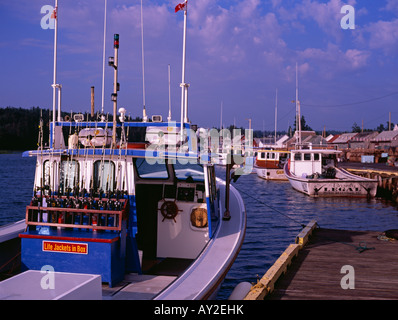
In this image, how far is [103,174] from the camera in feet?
29.9

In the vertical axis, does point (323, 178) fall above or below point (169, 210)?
below

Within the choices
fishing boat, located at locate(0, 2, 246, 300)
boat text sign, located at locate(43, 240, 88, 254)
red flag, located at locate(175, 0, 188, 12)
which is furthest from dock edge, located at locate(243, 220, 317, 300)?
red flag, located at locate(175, 0, 188, 12)

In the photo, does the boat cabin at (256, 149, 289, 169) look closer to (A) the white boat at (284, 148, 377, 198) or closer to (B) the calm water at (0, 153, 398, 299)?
(B) the calm water at (0, 153, 398, 299)

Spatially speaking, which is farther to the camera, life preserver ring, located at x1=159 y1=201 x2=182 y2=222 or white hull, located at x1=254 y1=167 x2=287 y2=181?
white hull, located at x1=254 y1=167 x2=287 y2=181

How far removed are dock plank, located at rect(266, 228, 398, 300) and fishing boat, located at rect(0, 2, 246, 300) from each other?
4.76 ft

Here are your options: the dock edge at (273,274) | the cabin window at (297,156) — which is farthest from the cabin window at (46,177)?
the cabin window at (297,156)

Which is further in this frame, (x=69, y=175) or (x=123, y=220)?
(x=69, y=175)

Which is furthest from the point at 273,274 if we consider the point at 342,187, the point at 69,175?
the point at 342,187

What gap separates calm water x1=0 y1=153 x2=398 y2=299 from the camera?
15.6 metres

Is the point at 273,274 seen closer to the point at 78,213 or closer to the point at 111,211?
the point at 111,211

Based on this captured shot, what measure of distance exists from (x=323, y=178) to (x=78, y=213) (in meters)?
30.8

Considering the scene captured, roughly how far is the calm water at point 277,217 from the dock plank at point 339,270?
1.95m
